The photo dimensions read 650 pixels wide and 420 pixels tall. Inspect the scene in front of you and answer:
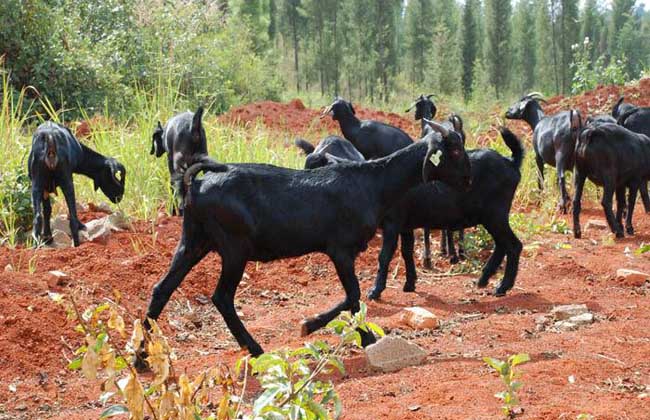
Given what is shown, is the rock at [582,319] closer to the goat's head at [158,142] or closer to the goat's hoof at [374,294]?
the goat's hoof at [374,294]

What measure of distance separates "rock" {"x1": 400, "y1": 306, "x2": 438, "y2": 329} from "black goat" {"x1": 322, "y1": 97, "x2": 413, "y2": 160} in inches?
203

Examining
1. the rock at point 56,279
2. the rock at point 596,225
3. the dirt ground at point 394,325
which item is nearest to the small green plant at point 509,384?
the dirt ground at point 394,325

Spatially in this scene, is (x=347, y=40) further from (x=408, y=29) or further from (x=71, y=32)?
(x=71, y=32)

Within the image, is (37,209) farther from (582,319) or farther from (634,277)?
(634,277)

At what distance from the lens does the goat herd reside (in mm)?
6289

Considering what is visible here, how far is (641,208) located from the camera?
47.5 ft

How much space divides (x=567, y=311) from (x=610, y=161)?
451 cm

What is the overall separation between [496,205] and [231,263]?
3.14 meters

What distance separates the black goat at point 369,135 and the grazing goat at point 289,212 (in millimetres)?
5241

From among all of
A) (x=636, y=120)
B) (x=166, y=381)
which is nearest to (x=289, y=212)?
(x=166, y=381)

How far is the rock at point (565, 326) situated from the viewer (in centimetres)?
706

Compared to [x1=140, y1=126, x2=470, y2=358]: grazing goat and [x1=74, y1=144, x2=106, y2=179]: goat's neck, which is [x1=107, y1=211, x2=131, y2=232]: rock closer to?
[x1=74, y1=144, x2=106, y2=179]: goat's neck

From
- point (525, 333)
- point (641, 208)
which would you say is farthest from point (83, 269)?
point (641, 208)

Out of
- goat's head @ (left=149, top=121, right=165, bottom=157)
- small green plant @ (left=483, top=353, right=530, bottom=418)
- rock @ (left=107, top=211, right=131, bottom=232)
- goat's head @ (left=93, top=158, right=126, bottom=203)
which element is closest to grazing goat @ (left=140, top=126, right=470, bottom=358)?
small green plant @ (left=483, top=353, right=530, bottom=418)
